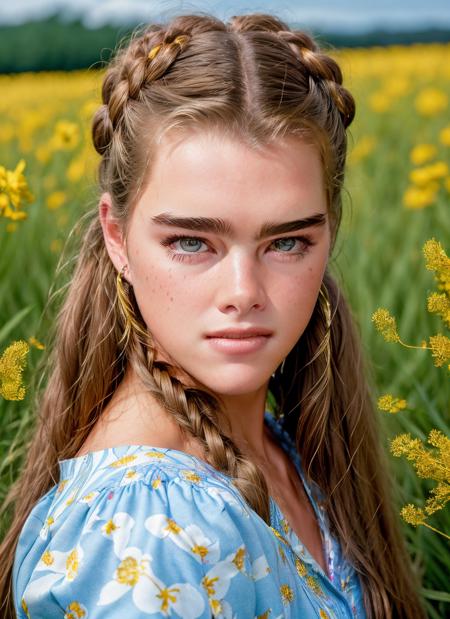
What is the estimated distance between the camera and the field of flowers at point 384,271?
4.89 feet

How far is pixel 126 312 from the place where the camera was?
1.51 m

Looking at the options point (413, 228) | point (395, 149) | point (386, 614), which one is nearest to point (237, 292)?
point (386, 614)

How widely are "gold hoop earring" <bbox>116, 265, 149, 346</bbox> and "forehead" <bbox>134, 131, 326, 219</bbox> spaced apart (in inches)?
7.0

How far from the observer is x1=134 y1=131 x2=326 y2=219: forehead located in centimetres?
133

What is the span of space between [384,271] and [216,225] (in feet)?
6.99

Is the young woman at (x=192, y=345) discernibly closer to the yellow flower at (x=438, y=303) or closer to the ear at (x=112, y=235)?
the ear at (x=112, y=235)

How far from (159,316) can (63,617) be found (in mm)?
410

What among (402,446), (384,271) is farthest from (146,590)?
(384,271)

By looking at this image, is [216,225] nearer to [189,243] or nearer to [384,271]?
[189,243]

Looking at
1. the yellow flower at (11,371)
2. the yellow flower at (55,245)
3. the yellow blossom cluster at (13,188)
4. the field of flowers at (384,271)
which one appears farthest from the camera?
the yellow flower at (55,245)

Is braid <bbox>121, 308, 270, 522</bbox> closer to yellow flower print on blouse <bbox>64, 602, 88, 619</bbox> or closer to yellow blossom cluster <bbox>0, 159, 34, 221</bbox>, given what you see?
yellow flower print on blouse <bbox>64, 602, 88, 619</bbox>

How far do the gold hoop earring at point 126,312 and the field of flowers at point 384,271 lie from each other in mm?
218

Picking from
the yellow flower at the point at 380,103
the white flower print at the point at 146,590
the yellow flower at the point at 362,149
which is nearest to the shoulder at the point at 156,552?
the white flower print at the point at 146,590

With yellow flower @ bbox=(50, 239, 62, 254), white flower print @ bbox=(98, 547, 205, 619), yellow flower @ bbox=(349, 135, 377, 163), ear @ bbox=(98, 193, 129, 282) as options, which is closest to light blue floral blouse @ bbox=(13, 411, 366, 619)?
white flower print @ bbox=(98, 547, 205, 619)
